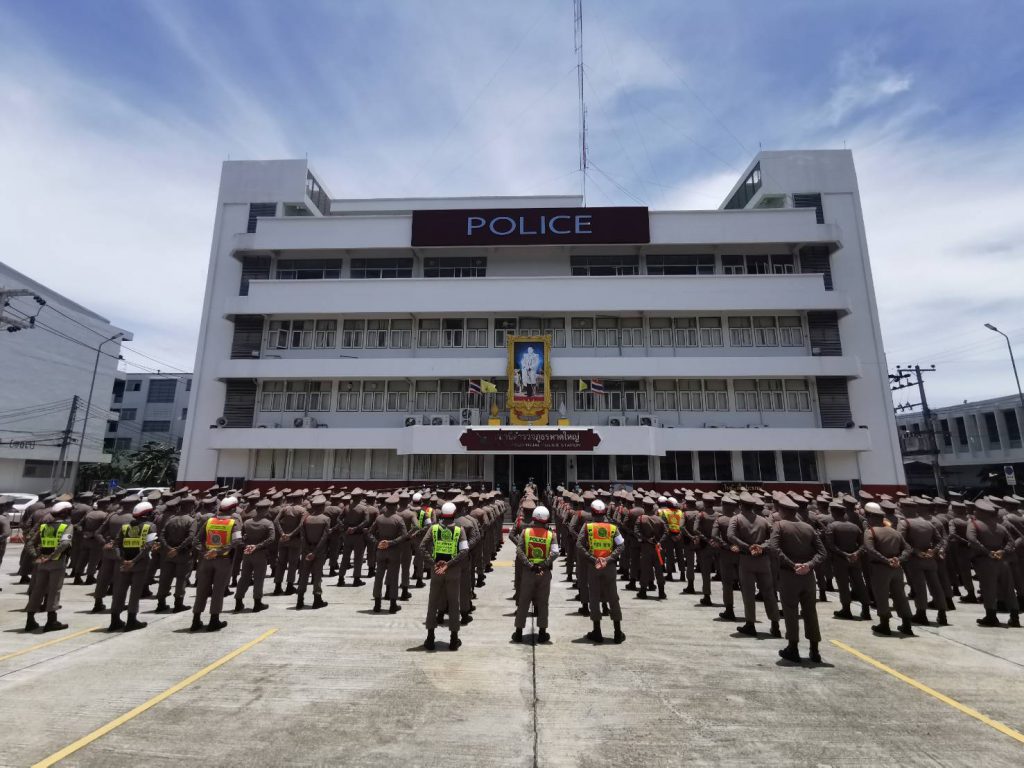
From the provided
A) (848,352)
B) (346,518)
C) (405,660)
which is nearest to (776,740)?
(405,660)

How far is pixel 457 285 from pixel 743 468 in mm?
19586

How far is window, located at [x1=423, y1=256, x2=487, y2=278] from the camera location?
32.3 meters

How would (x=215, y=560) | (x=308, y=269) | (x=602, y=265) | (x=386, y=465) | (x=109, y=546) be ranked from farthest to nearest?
(x=308, y=269) < (x=602, y=265) < (x=386, y=465) < (x=109, y=546) < (x=215, y=560)

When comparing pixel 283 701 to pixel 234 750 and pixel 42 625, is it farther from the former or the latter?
pixel 42 625

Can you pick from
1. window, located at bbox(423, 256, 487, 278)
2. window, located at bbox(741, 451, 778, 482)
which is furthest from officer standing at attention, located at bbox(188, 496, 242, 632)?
window, located at bbox(741, 451, 778, 482)

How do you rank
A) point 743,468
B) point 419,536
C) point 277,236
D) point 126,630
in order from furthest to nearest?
point 277,236 → point 743,468 → point 419,536 → point 126,630

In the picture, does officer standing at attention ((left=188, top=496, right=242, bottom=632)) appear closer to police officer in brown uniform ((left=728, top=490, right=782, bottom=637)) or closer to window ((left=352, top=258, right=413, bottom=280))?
police officer in brown uniform ((left=728, top=490, right=782, bottom=637))

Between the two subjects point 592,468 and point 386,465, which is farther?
point 386,465

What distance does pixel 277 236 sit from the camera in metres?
31.5

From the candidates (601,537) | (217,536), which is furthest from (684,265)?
(217,536)

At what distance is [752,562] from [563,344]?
75.1 ft

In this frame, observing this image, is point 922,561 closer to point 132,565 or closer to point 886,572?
point 886,572

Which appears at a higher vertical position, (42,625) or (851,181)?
(851,181)

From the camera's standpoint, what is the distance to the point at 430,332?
1232 inches
